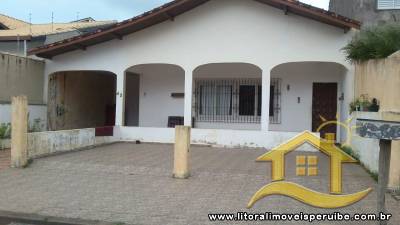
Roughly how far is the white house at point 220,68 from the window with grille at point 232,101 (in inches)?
1.4

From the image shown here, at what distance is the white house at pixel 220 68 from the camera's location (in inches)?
534

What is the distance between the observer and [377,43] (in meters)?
9.86

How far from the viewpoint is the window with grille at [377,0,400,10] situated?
14.8 m

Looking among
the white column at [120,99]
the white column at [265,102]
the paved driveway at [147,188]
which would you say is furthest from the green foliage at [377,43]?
the white column at [120,99]

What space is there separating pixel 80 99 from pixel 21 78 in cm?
333

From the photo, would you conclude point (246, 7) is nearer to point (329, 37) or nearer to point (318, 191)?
point (329, 37)

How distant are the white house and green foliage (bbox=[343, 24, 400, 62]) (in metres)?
1.79

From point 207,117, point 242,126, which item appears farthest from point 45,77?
point 242,126

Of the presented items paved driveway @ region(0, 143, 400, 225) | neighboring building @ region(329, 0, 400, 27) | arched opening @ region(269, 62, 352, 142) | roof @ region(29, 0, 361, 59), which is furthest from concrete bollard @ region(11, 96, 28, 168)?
neighboring building @ region(329, 0, 400, 27)

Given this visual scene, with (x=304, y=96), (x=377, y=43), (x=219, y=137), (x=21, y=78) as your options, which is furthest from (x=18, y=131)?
(x=304, y=96)

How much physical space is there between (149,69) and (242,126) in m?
4.25

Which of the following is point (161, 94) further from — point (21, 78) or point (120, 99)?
point (21, 78)

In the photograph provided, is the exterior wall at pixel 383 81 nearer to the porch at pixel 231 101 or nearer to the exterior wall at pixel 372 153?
the exterior wall at pixel 372 153

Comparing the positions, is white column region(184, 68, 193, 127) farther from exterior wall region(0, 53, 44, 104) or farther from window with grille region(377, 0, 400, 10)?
window with grille region(377, 0, 400, 10)
